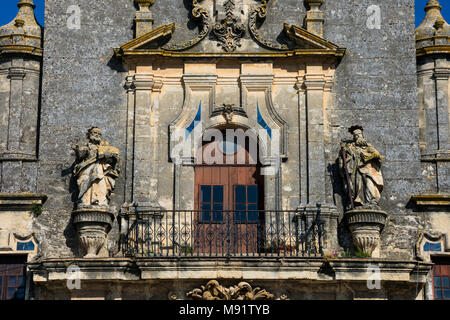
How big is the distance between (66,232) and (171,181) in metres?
1.90

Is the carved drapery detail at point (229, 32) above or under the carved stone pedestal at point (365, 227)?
above

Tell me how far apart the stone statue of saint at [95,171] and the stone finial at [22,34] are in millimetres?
2076

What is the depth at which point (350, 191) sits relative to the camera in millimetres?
19578

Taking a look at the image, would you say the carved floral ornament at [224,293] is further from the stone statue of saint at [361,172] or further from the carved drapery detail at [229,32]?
the carved drapery detail at [229,32]

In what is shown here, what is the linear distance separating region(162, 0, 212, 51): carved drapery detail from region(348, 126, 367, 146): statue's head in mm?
3006

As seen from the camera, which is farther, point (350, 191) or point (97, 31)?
point (97, 31)

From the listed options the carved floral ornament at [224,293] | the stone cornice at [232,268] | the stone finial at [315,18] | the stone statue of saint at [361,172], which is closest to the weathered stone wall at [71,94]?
the stone cornice at [232,268]

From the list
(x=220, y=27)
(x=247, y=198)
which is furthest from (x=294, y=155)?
(x=220, y=27)

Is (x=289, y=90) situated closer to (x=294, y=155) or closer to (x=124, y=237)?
(x=294, y=155)

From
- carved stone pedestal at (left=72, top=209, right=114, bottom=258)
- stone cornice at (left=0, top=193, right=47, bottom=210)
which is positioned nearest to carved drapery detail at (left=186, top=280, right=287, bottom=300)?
carved stone pedestal at (left=72, top=209, right=114, bottom=258)

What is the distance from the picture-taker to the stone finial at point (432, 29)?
21.0 meters

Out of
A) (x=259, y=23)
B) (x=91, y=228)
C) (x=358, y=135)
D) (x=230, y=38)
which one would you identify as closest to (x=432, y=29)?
(x=358, y=135)

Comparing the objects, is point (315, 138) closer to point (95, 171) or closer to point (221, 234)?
point (221, 234)

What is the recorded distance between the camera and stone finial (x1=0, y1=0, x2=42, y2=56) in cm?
2086
